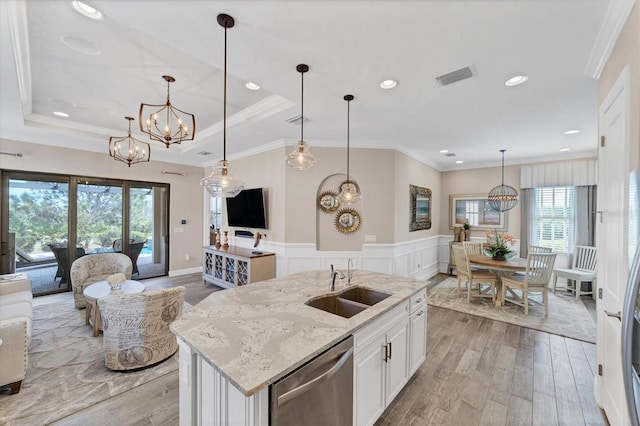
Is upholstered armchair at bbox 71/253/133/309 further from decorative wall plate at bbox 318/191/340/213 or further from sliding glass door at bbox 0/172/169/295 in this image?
decorative wall plate at bbox 318/191/340/213

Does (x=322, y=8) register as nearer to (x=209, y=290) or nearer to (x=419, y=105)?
(x=419, y=105)

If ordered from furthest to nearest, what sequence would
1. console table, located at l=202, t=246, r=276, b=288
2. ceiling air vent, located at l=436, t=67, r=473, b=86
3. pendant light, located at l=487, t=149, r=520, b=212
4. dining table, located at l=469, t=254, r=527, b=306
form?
pendant light, located at l=487, t=149, r=520, b=212
console table, located at l=202, t=246, r=276, b=288
dining table, located at l=469, t=254, r=527, b=306
ceiling air vent, located at l=436, t=67, r=473, b=86

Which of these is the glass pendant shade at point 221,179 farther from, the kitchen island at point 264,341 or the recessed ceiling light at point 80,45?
the recessed ceiling light at point 80,45

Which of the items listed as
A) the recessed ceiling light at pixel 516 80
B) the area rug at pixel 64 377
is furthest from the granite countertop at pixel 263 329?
the recessed ceiling light at pixel 516 80

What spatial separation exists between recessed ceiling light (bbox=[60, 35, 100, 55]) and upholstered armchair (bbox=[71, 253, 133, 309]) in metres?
3.09

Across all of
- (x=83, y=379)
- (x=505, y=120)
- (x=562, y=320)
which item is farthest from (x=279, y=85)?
(x=562, y=320)

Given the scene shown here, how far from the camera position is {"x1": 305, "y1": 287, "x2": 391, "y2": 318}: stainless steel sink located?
2.02 meters

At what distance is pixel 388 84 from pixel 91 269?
5.05 metres

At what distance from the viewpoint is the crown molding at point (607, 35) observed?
59.2 inches

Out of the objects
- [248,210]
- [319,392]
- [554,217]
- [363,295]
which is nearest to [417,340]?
[363,295]

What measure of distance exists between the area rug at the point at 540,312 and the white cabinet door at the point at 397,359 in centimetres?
251

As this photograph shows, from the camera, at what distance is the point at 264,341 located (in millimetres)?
1320

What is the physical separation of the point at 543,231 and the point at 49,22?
797 cm

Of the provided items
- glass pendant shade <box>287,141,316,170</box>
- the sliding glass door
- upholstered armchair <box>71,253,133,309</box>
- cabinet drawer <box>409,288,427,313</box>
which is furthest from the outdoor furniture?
the sliding glass door
